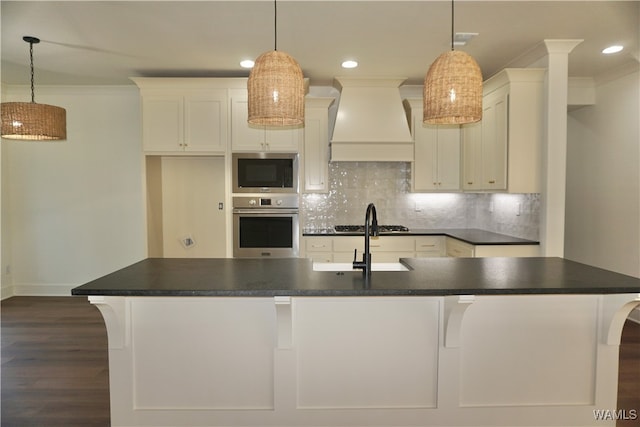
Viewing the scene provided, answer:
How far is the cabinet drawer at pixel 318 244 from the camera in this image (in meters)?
4.20

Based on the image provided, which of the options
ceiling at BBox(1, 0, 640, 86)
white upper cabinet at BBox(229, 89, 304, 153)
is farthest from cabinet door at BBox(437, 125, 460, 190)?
white upper cabinet at BBox(229, 89, 304, 153)

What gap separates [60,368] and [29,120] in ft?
6.17

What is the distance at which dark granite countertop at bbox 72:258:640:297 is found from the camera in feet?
5.46

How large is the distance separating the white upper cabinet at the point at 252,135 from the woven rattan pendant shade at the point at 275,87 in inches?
87.4

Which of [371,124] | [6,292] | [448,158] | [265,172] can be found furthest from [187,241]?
[448,158]

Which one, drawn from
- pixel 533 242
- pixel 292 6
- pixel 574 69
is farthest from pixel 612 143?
pixel 292 6

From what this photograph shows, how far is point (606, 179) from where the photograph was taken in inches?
168

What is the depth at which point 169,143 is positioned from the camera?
406 cm

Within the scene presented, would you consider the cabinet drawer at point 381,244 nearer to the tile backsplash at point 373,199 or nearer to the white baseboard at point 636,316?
the tile backsplash at point 373,199

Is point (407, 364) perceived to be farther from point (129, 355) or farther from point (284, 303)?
point (129, 355)

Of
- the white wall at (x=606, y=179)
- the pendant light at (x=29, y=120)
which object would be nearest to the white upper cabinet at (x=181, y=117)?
the pendant light at (x=29, y=120)

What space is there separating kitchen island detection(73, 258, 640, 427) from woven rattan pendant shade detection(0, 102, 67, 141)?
1.80 m

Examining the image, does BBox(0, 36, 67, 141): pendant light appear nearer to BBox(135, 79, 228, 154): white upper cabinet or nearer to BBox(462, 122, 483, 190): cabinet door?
BBox(135, 79, 228, 154): white upper cabinet

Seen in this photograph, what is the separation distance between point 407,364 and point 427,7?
2.34 m
